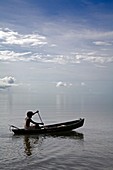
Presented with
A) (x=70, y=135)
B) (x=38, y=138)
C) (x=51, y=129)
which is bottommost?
(x=70, y=135)

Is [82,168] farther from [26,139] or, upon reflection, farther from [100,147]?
[26,139]

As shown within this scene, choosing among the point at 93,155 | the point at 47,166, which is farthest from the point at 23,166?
the point at 93,155

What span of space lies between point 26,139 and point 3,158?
24.3 feet

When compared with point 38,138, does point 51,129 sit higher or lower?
higher

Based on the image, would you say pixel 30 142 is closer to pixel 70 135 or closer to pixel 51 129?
pixel 51 129

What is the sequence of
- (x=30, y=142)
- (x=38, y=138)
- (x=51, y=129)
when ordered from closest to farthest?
(x=30, y=142)
(x=38, y=138)
(x=51, y=129)

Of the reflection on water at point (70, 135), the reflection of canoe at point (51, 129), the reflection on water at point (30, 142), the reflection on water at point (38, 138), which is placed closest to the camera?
the reflection on water at point (30, 142)

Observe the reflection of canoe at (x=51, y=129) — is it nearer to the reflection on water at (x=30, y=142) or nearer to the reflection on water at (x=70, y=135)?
the reflection on water at (x=70, y=135)

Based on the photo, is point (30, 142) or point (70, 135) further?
point (70, 135)

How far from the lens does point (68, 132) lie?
93.3 feet

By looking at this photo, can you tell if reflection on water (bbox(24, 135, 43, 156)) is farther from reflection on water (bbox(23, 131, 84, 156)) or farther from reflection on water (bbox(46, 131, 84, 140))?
reflection on water (bbox(46, 131, 84, 140))

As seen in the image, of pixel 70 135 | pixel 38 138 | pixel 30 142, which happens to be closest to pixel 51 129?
pixel 70 135

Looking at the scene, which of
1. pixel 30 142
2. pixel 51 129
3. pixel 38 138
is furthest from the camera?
pixel 51 129

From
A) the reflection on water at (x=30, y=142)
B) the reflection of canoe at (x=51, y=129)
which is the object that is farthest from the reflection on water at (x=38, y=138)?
the reflection of canoe at (x=51, y=129)
